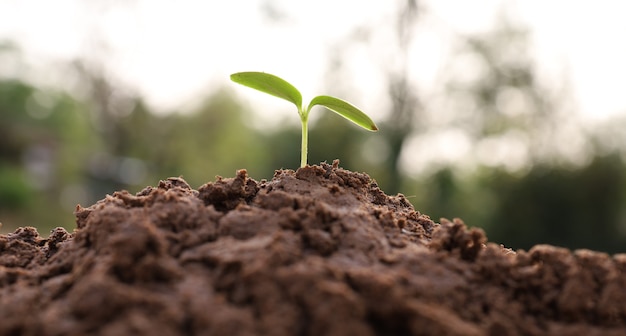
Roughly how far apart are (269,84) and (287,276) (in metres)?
1.01

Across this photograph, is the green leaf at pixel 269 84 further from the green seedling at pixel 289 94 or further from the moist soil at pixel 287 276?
the moist soil at pixel 287 276

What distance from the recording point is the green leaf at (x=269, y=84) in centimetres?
208

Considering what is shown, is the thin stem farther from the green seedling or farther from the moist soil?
the moist soil

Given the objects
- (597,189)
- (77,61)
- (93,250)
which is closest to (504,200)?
(597,189)

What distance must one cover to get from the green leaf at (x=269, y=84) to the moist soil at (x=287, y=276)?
1.31 feet

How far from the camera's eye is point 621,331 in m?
1.44

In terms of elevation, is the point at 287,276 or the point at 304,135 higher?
the point at 304,135

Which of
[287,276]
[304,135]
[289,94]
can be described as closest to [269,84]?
[289,94]

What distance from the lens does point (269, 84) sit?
213cm

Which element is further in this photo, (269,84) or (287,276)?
(269,84)

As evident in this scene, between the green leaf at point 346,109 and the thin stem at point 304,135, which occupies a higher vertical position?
the green leaf at point 346,109

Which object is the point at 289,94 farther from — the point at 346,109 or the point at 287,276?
the point at 287,276

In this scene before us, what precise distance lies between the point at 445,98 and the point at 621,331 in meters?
15.5

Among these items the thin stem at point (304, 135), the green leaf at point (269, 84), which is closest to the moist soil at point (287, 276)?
the thin stem at point (304, 135)
